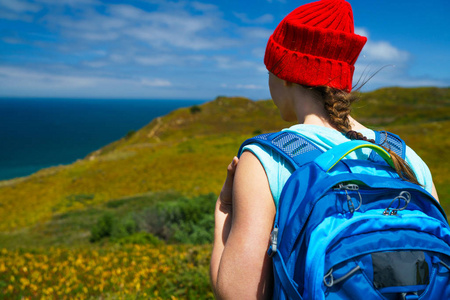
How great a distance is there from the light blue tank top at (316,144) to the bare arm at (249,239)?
0.03 m

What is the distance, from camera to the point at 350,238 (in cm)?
107

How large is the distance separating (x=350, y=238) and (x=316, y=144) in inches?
14.9

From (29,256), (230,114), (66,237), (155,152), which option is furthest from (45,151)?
(29,256)

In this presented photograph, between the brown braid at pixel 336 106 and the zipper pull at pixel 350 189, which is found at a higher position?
the brown braid at pixel 336 106

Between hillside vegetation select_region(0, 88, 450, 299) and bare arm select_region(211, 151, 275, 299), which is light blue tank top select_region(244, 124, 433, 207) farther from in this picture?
hillside vegetation select_region(0, 88, 450, 299)

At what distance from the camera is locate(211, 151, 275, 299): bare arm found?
1146 millimetres

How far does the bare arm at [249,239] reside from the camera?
1.15m

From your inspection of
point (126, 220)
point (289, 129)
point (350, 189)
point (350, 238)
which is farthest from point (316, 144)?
point (126, 220)

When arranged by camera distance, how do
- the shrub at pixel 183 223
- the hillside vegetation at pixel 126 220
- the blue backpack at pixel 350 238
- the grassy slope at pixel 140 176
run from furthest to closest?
1. the grassy slope at pixel 140 176
2. the shrub at pixel 183 223
3. the hillside vegetation at pixel 126 220
4. the blue backpack at pixel 350 238

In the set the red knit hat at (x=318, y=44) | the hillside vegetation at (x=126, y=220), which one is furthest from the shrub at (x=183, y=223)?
the red knit hat at (x=318, y=44)

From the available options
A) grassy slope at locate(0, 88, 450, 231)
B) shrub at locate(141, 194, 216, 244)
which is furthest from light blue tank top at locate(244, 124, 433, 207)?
grassy slope at locate(0, 88, 450, 231)

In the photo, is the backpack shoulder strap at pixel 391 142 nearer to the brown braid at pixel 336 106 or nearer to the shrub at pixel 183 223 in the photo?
the brown braid at pixel 336 106

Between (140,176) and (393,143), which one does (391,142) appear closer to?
(393,143)

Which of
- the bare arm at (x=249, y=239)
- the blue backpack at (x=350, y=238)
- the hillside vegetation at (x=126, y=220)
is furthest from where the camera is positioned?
the hillside vegetation at (x=126, y=220)
